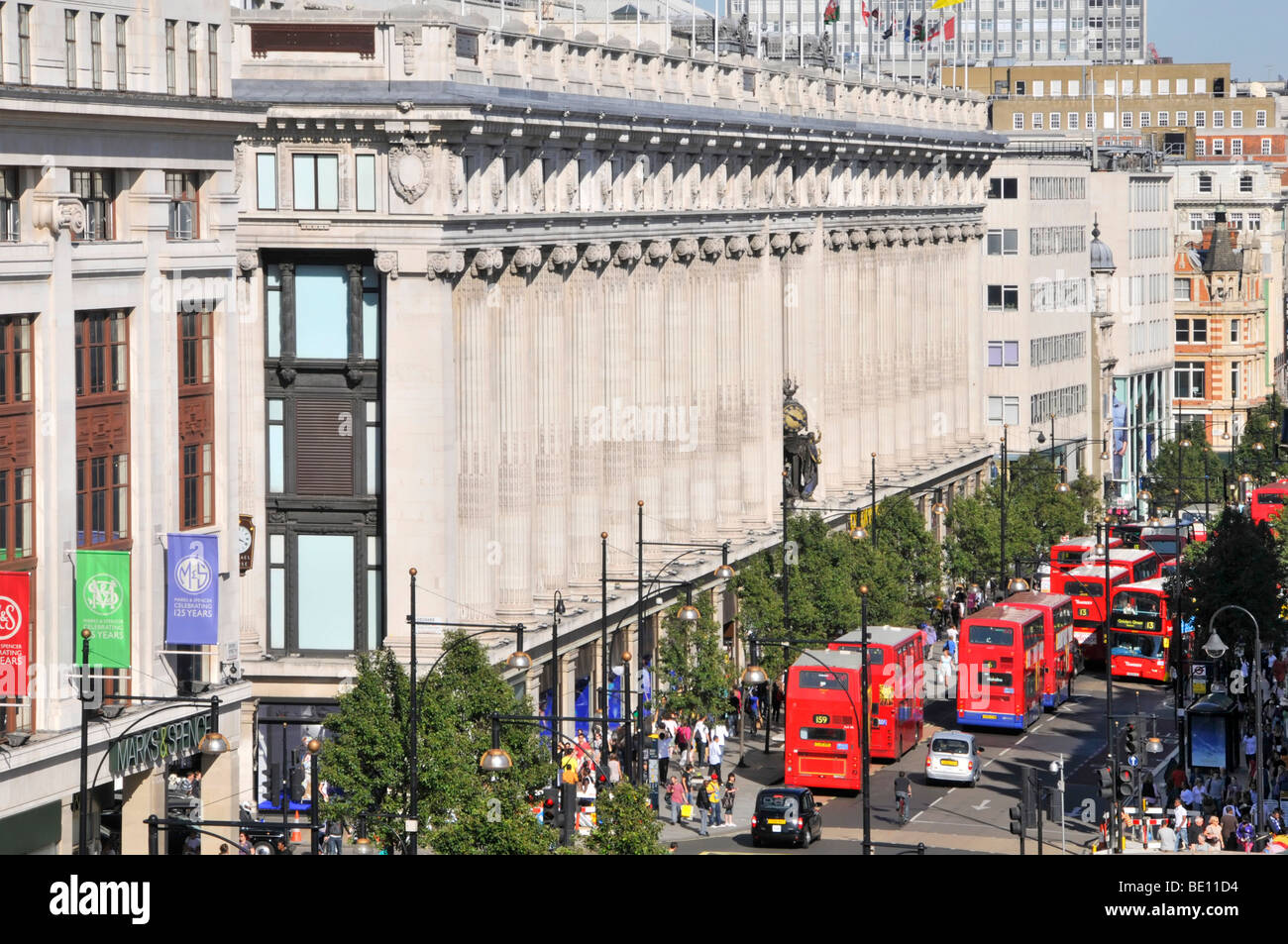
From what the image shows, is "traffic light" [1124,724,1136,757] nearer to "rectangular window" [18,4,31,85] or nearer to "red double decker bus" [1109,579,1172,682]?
"red double decker bus" [1109,579,1172,682]

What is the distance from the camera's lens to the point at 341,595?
6981 cm

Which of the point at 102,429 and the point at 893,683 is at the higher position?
the point at 102,429

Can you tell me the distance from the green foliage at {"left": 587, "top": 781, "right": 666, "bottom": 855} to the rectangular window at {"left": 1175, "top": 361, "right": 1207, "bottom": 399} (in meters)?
153

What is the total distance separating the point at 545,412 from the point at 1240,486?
72.6 meters

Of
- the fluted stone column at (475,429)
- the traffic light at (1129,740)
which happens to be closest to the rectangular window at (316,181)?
the fluted stone column at (475,429)

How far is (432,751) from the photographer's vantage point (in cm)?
5403

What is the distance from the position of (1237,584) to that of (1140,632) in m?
16.0

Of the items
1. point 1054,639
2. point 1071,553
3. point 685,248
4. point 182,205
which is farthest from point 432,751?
point 1071,553

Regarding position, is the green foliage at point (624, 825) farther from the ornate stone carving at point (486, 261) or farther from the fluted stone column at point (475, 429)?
the ornate stone carving at point (486, 261)

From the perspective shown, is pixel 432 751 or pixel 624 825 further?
pixel 432 751

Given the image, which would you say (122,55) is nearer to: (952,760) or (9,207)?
(9,207)

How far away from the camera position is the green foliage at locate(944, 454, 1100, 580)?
11269 cm
